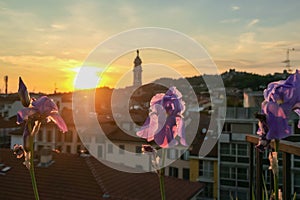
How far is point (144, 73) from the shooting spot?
70.7 inches

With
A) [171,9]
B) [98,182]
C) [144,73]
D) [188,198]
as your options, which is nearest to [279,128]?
[144,73]

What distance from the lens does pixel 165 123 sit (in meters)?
0.65

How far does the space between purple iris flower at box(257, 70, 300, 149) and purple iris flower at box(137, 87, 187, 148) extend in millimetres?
152

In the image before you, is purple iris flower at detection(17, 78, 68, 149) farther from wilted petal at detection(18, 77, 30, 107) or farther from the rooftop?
the rooftop

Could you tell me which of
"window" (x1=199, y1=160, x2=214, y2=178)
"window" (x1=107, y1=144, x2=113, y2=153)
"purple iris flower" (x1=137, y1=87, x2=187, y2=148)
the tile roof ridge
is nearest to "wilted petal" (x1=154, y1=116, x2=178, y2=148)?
"purple iris flower" (x1=137, y1=87, x2=187, y2=148)

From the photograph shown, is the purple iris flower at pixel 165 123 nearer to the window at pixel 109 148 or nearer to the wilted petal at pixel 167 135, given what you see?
the wilted petal at pixel 167 135

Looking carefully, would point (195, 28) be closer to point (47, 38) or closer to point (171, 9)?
point (171, 9)

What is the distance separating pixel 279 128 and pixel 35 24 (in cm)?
369

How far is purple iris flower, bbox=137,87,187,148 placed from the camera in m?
0.63

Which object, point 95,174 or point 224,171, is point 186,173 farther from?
point 95,174

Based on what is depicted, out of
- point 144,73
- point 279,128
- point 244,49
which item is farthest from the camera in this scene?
point 244,49

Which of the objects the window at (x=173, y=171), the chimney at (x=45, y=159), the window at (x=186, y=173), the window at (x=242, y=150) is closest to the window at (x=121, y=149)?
the window at (x=173, y=171)

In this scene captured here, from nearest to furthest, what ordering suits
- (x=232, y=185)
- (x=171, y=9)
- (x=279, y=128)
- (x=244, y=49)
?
(x=279, y=128), (x=171, y=9), (x=244, y=49), (x=232, y=185)

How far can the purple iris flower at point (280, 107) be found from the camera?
580mm
